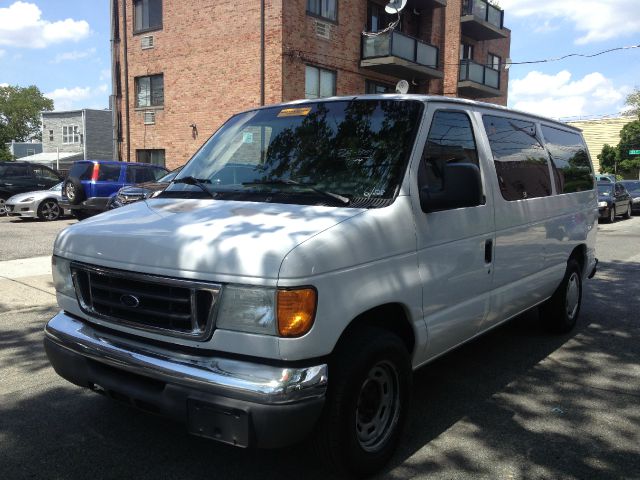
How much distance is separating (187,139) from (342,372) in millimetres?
21314

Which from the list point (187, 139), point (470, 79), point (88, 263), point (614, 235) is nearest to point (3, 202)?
point (187, 139)

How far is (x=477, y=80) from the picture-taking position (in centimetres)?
2786

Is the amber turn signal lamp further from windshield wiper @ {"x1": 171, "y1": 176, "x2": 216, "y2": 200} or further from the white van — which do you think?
windshield wiper @ {"x1": 171, "y1": 176, "x2": 216, "y2": 200}

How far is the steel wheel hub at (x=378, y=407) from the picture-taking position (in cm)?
305

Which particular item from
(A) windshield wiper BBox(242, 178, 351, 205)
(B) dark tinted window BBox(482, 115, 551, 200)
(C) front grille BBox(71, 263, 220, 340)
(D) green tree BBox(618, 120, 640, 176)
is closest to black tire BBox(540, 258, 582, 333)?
(B) dark tinted window BBox(482, 115, 551, 200)

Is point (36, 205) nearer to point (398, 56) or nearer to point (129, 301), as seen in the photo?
point (398, 56)

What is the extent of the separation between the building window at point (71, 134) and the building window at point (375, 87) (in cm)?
3188

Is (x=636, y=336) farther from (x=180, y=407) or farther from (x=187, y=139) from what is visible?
(x=187, y=139)

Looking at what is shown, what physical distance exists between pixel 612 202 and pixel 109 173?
1730 cm

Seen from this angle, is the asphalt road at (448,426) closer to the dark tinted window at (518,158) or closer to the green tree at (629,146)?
the dark tinted window at (518,158)

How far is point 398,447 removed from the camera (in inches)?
135

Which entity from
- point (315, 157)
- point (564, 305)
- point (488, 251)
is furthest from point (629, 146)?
point (315, 157)

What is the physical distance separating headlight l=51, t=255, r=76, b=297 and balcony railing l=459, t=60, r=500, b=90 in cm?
2648

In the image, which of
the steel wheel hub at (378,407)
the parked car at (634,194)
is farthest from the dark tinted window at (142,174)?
the parked car at (634,194)
